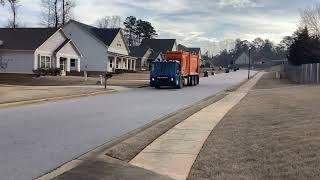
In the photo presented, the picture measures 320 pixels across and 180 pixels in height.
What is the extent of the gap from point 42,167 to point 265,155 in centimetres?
398

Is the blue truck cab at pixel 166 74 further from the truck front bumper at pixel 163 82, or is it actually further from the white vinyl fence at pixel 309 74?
the white vinyl fence at pixel 309 74

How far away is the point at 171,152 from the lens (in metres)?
11.8

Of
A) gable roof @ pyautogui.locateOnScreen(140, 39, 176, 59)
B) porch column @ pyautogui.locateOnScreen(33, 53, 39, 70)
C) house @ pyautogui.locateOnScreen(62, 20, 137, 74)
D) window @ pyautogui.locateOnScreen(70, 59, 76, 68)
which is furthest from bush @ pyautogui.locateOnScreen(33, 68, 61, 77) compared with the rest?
gable roof @ pyautogui.locateOnScreen(140, 39, 176, 59)

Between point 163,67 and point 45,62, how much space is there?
19.8 meters

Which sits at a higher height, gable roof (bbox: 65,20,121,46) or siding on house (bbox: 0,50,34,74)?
gable roof (bbox: 65,20,121,46)

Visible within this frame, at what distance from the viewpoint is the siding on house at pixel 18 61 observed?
197ft

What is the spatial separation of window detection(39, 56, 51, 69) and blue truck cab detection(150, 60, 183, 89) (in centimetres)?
1810

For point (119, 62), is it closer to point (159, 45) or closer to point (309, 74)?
point (309, 74)

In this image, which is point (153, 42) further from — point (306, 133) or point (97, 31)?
point (306, 133)

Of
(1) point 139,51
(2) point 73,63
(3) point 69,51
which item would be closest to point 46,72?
(3) point 69,51

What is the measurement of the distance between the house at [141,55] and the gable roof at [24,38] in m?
45.2

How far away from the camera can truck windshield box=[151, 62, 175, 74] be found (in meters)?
46.9

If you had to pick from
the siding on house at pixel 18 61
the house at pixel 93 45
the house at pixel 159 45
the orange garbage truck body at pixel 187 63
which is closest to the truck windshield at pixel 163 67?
the orange garbage truck body at pixel 187 63

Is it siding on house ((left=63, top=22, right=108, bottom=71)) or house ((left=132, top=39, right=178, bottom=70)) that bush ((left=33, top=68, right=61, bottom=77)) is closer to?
siding on house ((left=63, top=22, right=108, bottom=71))
